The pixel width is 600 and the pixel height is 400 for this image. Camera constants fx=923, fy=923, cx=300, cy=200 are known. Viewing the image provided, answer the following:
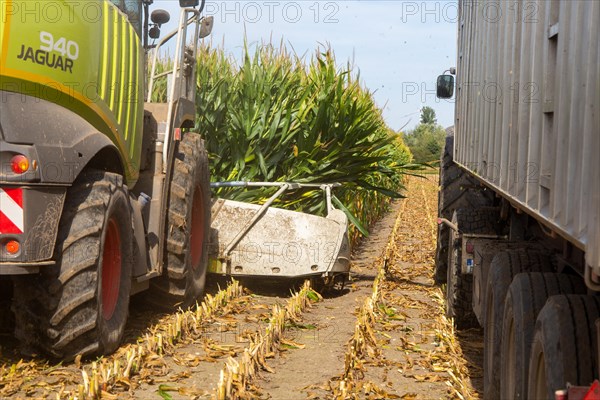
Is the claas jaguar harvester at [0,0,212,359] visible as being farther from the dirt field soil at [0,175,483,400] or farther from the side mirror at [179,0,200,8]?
the side mirror at [179,0,200,8]

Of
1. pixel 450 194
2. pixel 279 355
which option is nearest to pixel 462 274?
pixel 279 355

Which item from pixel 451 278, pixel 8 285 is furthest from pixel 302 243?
pixel 8 285

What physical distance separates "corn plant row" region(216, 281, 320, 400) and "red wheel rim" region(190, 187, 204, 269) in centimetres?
87

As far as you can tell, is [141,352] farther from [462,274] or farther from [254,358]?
[462,274]

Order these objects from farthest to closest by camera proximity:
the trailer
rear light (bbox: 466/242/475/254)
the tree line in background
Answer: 1. the tree line in background
2. rear light (bbox: 466/242/475/254)
3. the trailer

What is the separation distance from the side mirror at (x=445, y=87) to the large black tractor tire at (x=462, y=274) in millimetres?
2247

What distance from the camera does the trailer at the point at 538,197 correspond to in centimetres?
285

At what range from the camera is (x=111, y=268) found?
5.68 meters

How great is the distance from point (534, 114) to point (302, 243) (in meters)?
4.49

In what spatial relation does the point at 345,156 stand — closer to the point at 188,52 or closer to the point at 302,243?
the point at 302,243

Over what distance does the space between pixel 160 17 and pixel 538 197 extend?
156 inches

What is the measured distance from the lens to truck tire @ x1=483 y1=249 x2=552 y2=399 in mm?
4371

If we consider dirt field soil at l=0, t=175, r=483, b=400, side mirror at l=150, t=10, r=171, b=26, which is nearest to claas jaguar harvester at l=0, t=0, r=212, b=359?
side mirror at l=150, t=10, r=171, b=26

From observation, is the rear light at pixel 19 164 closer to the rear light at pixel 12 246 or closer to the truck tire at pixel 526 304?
the rear light at pixel 12 246
